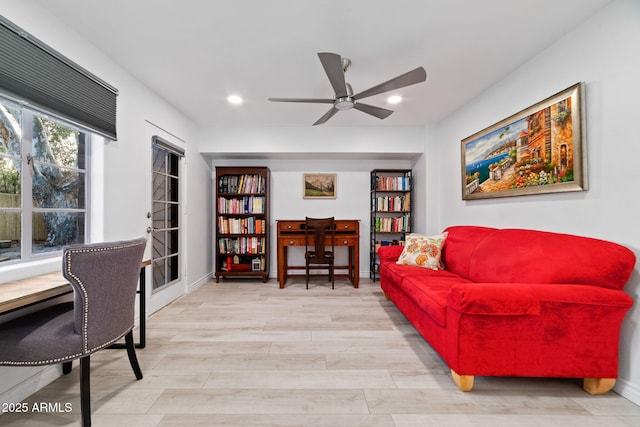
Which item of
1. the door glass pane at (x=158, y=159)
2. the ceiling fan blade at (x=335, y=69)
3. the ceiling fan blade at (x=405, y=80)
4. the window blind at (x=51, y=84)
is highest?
the ceiling fan blade at (x=335, y=69)

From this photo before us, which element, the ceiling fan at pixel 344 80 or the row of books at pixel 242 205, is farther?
the row of books at pixel 242 205

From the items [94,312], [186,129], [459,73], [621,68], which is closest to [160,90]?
[186,129]

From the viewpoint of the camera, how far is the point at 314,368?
180cm

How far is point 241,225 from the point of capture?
407cm

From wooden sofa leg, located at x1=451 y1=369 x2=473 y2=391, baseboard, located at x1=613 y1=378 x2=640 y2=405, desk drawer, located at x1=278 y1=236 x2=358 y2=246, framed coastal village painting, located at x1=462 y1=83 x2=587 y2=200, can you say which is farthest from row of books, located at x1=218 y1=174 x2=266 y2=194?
baseboard, located at x1=613 y1=378 x2=640 y2=405

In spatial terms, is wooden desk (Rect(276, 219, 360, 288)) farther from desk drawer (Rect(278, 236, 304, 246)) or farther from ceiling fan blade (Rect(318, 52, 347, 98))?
ceiling fan blade (Rect(318, 52, 347, 98))

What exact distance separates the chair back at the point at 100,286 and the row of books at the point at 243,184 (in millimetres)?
2594

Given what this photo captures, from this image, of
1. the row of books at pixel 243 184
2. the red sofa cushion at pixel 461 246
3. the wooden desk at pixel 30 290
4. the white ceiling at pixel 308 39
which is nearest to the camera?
the wooden desk at pixel 30 290

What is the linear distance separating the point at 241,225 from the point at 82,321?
2.83 m

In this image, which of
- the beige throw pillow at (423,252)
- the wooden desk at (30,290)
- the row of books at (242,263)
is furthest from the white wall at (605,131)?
the row of books at (242,263)

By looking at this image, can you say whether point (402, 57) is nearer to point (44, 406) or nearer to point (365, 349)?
point (365, 349)

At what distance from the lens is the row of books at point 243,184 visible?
13.3 feet

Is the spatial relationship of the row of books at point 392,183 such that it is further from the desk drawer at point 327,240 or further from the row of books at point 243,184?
the row of books at point 243,184

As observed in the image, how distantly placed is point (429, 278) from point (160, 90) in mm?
3217
